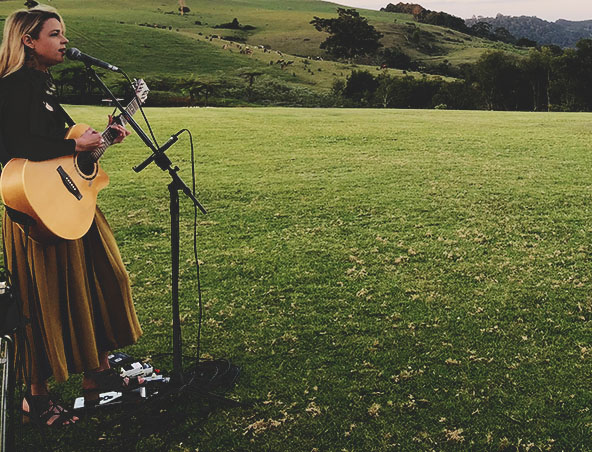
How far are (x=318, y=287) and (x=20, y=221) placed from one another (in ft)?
11.9

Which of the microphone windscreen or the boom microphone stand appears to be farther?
the boom microphone stand

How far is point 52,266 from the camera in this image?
378cm

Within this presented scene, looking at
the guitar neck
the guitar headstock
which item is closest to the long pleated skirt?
the guitar neck

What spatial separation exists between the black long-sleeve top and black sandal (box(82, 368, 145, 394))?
1.74m

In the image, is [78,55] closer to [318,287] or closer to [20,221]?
[20,221]

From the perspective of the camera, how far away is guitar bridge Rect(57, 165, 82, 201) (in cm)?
374

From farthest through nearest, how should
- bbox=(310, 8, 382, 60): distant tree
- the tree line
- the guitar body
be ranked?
bbox=(310, 8, 382, 60): distant tree, the tree line, the guitar body

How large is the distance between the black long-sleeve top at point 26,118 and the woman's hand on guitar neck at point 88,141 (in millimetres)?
148

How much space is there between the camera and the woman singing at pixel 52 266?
11.6 feet

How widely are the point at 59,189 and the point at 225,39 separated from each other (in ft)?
309

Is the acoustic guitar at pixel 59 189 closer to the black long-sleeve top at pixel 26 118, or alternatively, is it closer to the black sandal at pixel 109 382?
the black long-sleeve top at pixel 26 118

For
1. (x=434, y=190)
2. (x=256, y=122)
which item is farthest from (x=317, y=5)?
(x=434, y=190)

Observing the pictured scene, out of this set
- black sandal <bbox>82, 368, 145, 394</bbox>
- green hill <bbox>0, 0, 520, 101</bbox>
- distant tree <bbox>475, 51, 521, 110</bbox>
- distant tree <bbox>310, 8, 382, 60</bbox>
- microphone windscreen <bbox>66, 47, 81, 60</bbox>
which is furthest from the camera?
distant tree <bbox>310, 8, 382, 60</bbox>

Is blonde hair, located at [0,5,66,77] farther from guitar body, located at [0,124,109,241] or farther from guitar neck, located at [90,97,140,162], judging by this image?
guitar neck, located at [90,97,140,162]
